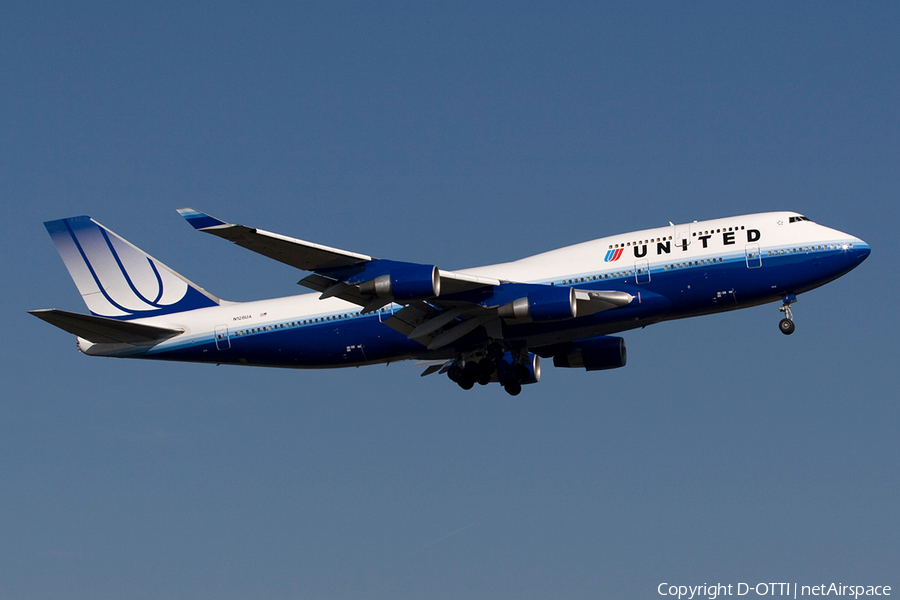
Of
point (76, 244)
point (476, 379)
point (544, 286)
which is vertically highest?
point (76, 244)

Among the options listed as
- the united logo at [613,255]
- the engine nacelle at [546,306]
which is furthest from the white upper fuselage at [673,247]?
the engine nacelle at [546,306]

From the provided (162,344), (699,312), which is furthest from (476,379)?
(162,344)

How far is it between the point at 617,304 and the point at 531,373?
7.87m

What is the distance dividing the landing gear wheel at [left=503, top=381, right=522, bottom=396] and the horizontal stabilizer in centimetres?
1277

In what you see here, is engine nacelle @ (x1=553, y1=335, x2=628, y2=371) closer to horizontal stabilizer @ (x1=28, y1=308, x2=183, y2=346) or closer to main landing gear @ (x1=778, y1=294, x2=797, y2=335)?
main landing gear @ (x1=778, y1=294, x2=797, y2=335)

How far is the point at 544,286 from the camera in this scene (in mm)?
35688

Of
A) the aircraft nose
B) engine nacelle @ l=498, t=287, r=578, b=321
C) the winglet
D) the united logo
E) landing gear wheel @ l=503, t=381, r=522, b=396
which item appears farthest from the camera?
landing gear wheel @ l=503, t=381, r=522, b=396

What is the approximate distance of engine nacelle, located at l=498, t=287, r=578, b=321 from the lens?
34.9 m

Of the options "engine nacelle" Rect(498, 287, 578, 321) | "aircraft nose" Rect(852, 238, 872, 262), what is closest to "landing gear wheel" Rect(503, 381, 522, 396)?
"engine nacelle" Rect(498, 287, 578, 321)

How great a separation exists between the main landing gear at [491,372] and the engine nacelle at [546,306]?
3428 millimetres

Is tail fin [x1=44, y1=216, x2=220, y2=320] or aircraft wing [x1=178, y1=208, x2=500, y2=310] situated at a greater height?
tail fin [x1=44, y1=216, x2=220, y2=320]

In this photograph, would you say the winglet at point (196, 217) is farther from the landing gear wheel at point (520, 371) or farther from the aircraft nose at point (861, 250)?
the aircraft nose at point (861, 250)

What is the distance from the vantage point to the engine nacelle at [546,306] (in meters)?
34.9

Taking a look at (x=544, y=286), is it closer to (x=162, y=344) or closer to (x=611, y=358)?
(x=611, y=358)
